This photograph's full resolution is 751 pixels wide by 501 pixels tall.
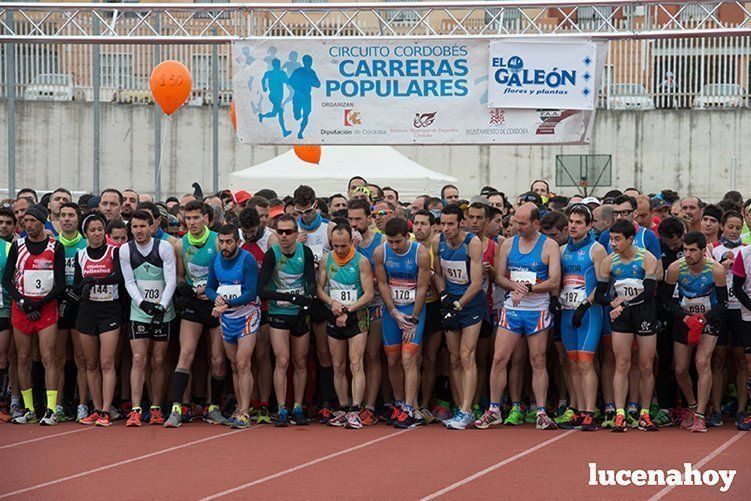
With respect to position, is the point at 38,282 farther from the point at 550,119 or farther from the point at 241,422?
the point at 550,119

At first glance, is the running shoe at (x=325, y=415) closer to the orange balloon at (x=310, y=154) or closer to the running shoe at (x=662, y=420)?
the running shoe at (x=662, y=420)

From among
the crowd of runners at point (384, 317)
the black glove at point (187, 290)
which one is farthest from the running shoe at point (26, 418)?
the black glove at point (187, 290)

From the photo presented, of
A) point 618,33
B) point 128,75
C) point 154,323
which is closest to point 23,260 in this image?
point 154,323

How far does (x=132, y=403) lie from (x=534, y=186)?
262 inches

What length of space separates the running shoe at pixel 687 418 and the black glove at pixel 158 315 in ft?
14.9

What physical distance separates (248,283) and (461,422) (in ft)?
7.11

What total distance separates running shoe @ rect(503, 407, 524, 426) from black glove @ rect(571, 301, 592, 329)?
982 millimetres

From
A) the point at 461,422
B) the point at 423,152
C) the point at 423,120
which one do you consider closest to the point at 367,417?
the point at 461,422

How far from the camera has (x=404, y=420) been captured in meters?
10.9

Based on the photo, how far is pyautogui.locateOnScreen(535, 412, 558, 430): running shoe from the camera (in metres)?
10.7

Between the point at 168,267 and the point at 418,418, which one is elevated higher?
the point at 168,267

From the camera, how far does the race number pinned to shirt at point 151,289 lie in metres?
10.9

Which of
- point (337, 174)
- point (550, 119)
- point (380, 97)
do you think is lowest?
point (337, 174)

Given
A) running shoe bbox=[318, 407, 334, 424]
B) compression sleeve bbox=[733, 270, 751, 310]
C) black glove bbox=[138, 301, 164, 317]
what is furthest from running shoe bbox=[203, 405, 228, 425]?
compression sleeve bbox=[733, 270, 751, 310]
